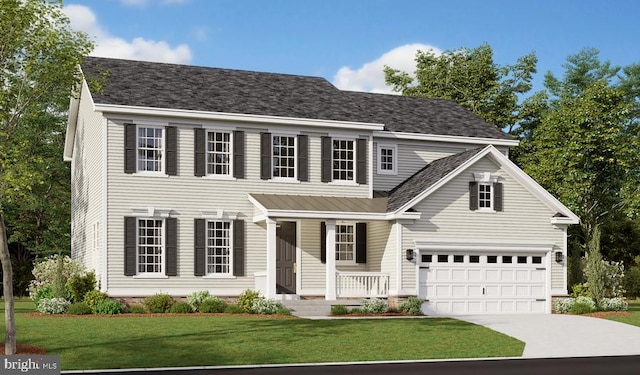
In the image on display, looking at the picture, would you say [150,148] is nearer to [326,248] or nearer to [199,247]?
[199,247]

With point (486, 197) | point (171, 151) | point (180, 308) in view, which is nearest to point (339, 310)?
point (180, 308)

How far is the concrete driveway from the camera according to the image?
22.2 metres

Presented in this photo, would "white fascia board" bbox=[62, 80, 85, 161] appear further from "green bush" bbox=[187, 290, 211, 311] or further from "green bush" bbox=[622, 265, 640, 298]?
"green bush" bbox=[622, 265, 640, 298]

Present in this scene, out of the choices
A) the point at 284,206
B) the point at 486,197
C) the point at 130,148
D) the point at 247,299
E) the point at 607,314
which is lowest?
the point at 607,314

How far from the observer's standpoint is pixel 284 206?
31125mm

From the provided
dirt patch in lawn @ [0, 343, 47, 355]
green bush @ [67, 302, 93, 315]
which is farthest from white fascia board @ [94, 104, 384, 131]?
dirt patch in lawn @ [0, 343, 47, 355]

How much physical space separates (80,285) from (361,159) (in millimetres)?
10742

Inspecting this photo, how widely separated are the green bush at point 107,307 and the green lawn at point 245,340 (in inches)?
73.4

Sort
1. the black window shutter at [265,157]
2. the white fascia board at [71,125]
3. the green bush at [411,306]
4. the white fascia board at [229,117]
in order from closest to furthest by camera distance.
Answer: the white fascia board at [229,117]
the green bush at [411,306]
the black window shutter at [265,157]
the white fascia board at [71,125]

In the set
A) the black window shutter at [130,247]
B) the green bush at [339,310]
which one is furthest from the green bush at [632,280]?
the black window shutter at [130,247]

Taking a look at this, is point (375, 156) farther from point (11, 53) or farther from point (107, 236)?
point (11, 53)

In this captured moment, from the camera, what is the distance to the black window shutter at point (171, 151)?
102ft

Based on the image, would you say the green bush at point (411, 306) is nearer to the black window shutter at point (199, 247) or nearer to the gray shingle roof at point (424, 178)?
the gray shingle roof at point (424, 178)

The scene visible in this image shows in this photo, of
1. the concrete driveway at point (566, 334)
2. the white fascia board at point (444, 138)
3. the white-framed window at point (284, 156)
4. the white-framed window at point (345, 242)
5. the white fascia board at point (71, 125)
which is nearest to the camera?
the concrete driveway at point (566, 334)
